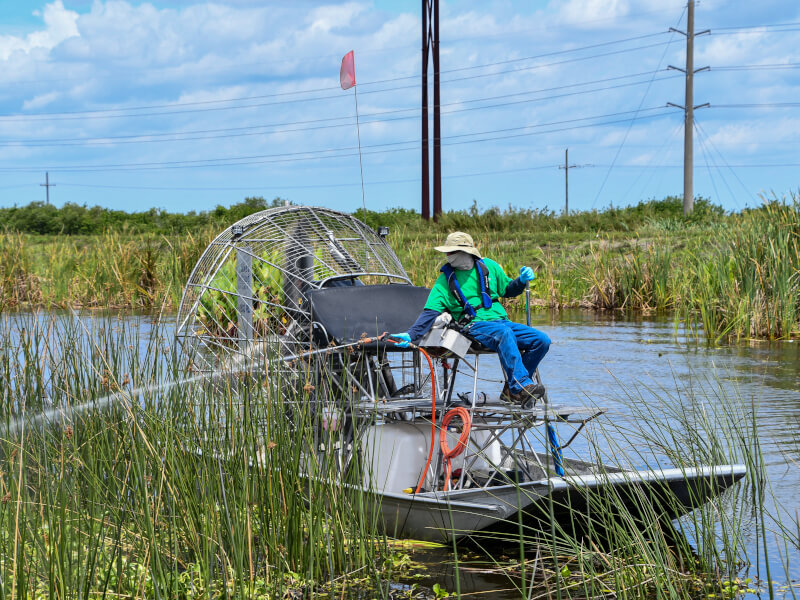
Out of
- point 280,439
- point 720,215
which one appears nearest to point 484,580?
point 280,439

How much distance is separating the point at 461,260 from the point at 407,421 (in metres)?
1.06

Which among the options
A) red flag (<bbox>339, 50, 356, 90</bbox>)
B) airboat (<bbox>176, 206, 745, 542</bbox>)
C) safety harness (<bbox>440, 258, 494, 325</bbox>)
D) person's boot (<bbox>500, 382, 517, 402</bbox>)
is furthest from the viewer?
red flag (<bbox>339, 50, 356, 90</bbox>)

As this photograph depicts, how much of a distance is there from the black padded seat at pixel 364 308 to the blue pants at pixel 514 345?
44.1 inches

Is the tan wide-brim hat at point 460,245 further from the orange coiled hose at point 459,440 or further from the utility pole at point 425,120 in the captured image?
the utility pole at point 425,120

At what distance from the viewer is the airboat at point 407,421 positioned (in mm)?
4562

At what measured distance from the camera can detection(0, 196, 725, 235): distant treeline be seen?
1136 inches

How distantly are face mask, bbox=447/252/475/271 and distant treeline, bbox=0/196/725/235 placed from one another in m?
17.1

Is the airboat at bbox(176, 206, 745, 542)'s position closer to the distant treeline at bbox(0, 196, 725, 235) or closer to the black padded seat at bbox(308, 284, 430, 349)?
the black padded seat at bbox(308, 284, 430, 349)

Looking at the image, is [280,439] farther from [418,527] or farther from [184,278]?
[184,278]

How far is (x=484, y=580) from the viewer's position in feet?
16.1

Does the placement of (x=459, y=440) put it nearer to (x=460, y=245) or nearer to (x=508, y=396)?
(x=508, y=396)

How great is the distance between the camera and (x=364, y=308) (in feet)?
22.4

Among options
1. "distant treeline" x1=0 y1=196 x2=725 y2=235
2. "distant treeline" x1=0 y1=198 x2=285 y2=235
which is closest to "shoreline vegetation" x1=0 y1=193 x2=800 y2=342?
"distant treeline" x1=0 y1=196 x2=725 y2=235

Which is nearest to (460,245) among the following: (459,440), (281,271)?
(459,440)
